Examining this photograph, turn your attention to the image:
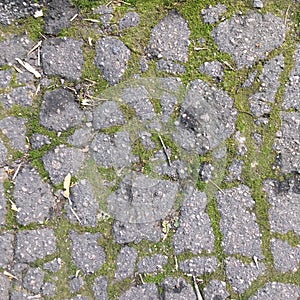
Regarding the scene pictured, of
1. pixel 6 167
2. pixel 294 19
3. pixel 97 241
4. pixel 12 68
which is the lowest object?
pixel 97 241

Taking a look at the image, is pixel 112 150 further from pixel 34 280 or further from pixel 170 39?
pixel 34 280

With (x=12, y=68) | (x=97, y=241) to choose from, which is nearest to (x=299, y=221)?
(x=97, y=241)

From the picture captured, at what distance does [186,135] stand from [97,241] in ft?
3.04

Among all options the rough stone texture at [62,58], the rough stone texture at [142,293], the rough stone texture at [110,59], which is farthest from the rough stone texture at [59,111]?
the rough stone texture at [142,293]

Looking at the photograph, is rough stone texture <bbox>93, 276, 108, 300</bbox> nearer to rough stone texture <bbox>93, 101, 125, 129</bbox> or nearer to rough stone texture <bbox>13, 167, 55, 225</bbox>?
rough stone texture <bbox>13, 167, 55, 225</bbox>

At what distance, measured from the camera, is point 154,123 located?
297cm

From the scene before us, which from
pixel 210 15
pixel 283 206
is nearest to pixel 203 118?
pixel 210 15

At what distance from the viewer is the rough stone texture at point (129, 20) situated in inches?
117

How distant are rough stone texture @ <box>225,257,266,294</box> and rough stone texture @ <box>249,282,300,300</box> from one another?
0.10 metres

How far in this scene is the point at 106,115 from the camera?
293cm

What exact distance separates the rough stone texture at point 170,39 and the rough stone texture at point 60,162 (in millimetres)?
864

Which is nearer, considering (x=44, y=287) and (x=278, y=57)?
(x=44, y=287)

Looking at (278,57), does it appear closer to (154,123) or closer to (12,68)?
(154,123)

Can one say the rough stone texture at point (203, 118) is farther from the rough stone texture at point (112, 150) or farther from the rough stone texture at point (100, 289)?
the rough stone texture at point (100, 289)
